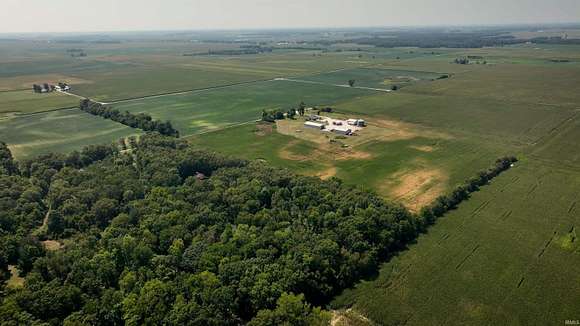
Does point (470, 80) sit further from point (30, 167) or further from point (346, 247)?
→ point (30, 167)

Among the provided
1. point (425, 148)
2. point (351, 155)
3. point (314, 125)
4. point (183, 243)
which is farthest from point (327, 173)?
point (183, 243)

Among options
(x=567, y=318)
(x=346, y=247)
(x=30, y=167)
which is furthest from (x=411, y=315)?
(x=30, y=167)

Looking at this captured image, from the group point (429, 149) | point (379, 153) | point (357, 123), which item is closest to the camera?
point (379, 153)

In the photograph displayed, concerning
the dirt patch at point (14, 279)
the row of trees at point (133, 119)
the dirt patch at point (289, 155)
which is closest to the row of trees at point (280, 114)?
the dirt patch at point (289, 155)

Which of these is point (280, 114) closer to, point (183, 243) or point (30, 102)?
point (183, 243)

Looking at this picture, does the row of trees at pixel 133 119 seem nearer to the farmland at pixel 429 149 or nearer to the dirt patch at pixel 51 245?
the farmland at pixel 429 149
